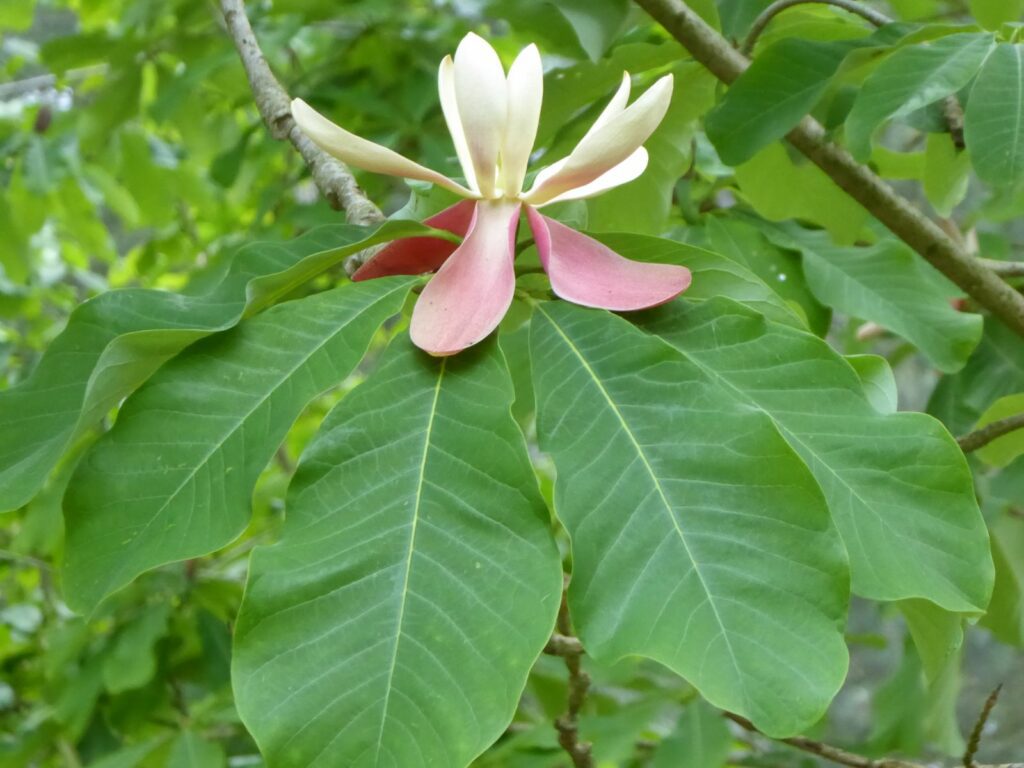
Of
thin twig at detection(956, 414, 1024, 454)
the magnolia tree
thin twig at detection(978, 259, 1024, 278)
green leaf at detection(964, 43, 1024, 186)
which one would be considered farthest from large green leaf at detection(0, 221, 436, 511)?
thin twig at detection(978, 259, 1024, 278)

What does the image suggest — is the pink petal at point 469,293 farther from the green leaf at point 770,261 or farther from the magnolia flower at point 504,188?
the green leaf at point 770,261

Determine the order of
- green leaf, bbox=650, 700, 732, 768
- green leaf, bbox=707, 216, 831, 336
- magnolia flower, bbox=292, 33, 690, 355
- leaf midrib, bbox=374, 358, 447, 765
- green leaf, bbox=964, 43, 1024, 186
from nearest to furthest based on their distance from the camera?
leaf midrib, bbox=374, 358, 447, 765 < magnolia flower, bbox=292, 33, 690, 355 < green leaf, bbox=964, 43, 1024, 186 < green leaf, bbox=707, 216, 831, 336 < green leaf, bbox=650, 700, 732, 768

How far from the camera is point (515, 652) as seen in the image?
381mm

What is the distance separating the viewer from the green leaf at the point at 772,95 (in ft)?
2.35

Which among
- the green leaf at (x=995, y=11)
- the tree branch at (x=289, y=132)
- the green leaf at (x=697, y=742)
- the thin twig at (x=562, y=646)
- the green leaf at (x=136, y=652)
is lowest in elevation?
the green leaf at (x=136, y=652)

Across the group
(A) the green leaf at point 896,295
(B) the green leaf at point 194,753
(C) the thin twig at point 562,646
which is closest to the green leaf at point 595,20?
(A) the green leaf at point 896,295

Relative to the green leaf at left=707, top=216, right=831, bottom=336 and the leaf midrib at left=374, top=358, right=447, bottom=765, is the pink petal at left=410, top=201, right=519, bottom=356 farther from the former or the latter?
the green leaf at left=707, top=216, right=831, bottom=336

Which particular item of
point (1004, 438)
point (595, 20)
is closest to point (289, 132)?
point (595, 20)

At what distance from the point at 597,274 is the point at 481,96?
0.10m

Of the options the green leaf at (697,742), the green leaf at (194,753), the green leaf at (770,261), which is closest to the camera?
the green leaf at (770,261)

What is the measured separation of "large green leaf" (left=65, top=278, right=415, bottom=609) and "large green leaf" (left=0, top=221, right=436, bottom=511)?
0.05 ft

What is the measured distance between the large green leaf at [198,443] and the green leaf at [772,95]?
35 cm

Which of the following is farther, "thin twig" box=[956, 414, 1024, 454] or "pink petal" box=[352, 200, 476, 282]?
"thin twig" box=[956, 414, 1024, 454]

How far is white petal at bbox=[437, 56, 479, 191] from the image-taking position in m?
0.51
